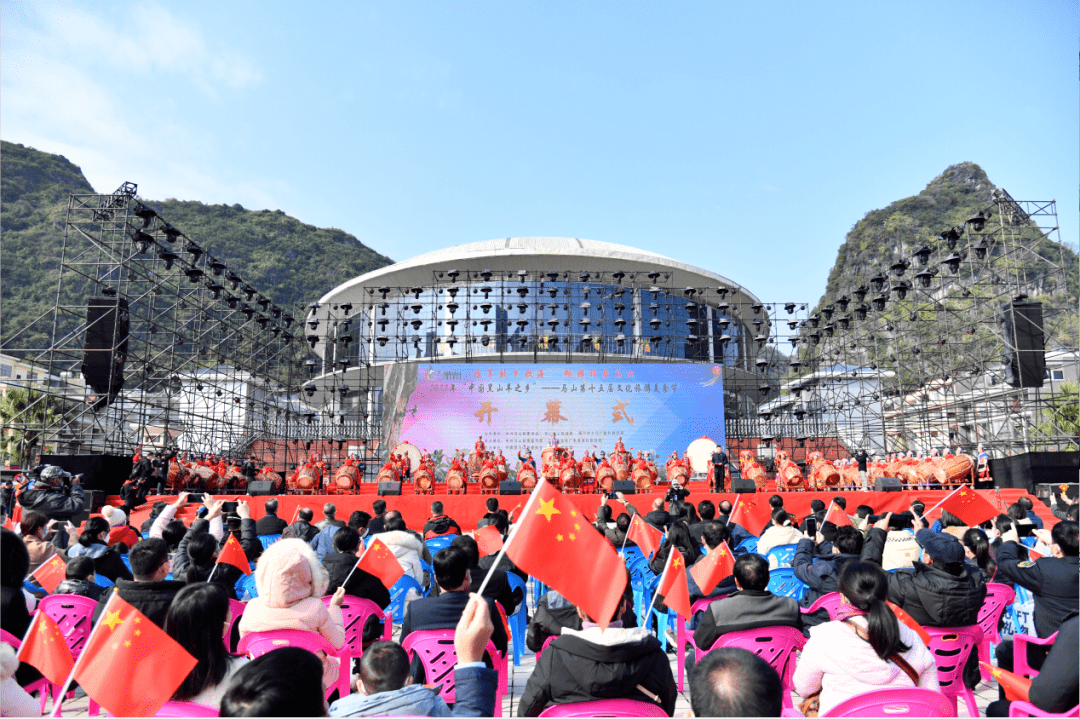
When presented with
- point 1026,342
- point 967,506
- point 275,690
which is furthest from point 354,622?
point 1026,342

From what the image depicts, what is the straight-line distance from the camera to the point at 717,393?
61.3 ft

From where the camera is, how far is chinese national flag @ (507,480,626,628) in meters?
2.13

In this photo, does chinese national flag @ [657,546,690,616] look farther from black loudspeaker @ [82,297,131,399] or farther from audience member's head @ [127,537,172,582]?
black loudspeaker @ [82,297,131,399]

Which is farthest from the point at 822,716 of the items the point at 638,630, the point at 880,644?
the point at 638,630

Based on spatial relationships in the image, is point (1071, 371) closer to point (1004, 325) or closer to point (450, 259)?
point (1004, 325)

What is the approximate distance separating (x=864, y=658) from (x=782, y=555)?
94.6 inches

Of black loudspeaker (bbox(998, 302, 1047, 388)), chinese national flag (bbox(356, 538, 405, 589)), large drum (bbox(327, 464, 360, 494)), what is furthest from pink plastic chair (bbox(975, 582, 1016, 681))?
black loudspeaker (bbox(998, 302, 1047, 388))

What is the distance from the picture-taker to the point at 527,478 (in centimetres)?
1371

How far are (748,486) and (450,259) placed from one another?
17707 millimetres

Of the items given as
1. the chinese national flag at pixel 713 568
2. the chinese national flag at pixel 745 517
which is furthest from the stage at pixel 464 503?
the chinese national flag at pixel 713 568

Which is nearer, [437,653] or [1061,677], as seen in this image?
[1061,677]

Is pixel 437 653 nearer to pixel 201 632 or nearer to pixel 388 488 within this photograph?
pixel 201 632

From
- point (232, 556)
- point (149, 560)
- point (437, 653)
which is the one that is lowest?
point (437, 653)

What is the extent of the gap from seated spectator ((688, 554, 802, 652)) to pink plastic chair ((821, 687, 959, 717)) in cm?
72
